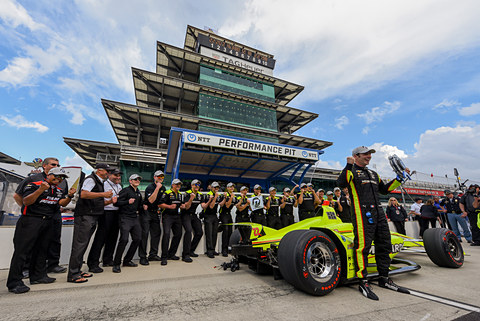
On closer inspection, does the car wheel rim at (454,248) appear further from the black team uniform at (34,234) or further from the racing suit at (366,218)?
the black team uniform at (34,234)

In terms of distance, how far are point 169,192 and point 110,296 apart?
2733 millimetres

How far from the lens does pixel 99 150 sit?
23609 millimetres

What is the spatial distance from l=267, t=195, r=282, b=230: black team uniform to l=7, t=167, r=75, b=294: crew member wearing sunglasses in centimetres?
496

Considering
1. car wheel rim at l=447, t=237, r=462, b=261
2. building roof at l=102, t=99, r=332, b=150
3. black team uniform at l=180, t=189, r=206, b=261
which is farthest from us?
building roof at l=102, t=99, r=332, b=150

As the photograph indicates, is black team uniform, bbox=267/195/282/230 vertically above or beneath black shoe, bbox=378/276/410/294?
above

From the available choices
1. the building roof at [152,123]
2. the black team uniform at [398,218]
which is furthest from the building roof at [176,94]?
the black team uniform at [398,218]

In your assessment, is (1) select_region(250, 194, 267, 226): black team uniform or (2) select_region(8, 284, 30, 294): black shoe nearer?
(2) select_region(8, 284, 30, 294): black shoe

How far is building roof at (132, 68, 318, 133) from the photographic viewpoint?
86.3 feet

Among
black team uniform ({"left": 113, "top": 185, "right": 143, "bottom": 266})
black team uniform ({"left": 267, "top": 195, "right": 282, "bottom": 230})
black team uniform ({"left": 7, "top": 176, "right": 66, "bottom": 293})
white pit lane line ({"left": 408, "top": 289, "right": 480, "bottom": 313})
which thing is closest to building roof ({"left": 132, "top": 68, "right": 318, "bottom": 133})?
black team uniform ({"left": 267, "top": 195, "right": 282, "bottom": 230})

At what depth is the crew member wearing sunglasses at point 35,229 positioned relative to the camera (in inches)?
112

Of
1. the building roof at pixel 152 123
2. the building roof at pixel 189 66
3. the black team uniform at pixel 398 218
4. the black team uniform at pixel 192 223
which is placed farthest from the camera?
the building roof at pixel 189 66

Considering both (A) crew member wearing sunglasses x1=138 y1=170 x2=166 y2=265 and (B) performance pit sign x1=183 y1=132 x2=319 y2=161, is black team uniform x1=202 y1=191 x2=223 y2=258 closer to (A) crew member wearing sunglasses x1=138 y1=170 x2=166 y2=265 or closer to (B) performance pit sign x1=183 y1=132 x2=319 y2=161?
(A) crew member wearing sunglasses x1=138 y1=170 x2=166 y2=265

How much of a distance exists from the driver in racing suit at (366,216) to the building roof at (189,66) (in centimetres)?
2981

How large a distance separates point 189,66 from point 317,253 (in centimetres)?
3188
